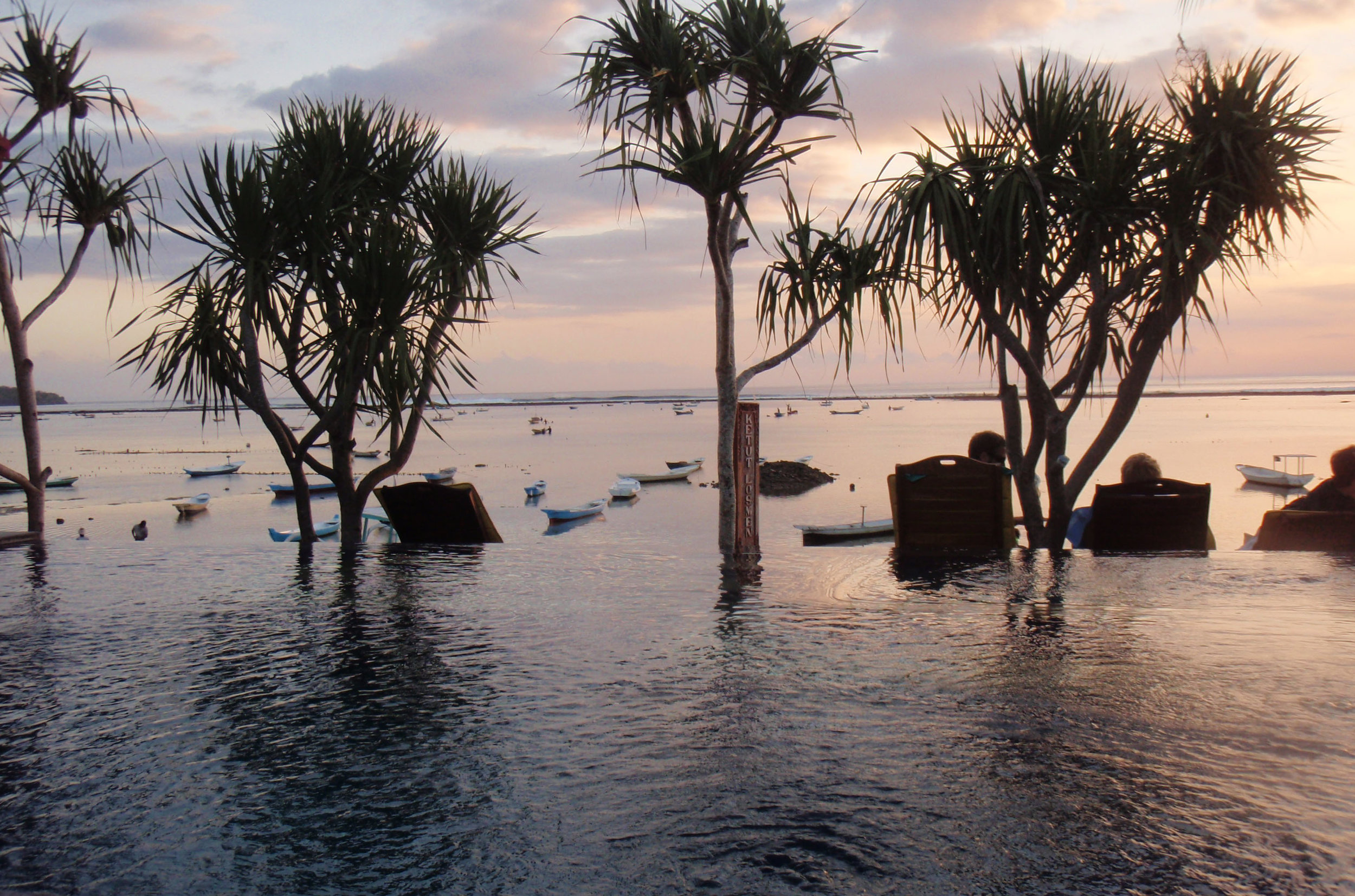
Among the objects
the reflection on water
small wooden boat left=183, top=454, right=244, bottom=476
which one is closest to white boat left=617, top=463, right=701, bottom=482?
small wooden boat left=183, top=454, right=244, bottom=476

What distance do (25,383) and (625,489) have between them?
77.2 feet

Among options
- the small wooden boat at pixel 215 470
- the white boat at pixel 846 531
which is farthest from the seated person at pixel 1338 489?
the small wooden boat at pixel 215 470

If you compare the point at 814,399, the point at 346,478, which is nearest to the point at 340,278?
the point at 346,478

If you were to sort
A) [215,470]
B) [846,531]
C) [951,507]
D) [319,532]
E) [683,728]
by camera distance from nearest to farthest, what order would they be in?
[683,728] < [951,507] < [846,531] < [319,532] < [215,470]

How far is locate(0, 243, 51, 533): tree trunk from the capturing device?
401 inches

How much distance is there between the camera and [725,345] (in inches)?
349

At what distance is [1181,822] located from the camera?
2.79 meters

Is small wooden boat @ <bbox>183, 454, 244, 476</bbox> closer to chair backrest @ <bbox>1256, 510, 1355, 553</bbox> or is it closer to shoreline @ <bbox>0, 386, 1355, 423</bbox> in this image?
chair backrest @ <bbox>1256, 510, 1355, 553</bbox>

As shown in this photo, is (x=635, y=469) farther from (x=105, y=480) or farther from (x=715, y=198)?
(x=715, y=198)

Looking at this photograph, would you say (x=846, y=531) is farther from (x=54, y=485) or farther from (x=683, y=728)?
(x=54, y=485)

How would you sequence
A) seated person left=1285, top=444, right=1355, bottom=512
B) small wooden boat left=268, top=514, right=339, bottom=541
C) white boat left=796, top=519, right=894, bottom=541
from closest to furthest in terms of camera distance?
1. seated person left=1285, top=444, right=1355, bottom=512
2. white boat left=796, top=519, right=894, bottom=541
3. small wooden boat left=268, top=514, right=339, bottom=541

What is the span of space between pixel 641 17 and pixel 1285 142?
563 centimetres

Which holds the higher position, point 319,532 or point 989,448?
point 989,448

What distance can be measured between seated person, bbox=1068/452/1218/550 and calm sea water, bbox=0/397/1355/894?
68cm
